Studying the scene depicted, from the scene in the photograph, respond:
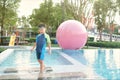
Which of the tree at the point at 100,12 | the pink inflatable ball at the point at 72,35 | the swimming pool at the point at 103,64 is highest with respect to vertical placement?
the tree at the point at 100,12

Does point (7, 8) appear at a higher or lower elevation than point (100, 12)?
higher

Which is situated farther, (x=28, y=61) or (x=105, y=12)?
(x=105, y=12)

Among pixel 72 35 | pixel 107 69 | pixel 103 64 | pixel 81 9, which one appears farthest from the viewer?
pixel 81 9

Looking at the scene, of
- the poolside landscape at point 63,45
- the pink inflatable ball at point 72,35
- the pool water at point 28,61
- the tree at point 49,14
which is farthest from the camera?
the tree at point 49,14

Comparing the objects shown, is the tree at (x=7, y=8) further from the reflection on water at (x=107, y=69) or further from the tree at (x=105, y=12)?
the reflection on water at (x=107, y=69)

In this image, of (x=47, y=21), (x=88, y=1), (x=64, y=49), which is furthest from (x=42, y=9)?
(x=64, y=49)

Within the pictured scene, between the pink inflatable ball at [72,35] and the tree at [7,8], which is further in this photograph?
the tree at [7,8]

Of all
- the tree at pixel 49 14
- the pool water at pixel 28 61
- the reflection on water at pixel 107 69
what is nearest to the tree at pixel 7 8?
the tree at pixel 49 14

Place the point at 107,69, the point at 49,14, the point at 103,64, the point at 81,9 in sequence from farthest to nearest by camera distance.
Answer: the point at 49,14
the point at 81,9
the point at 103,64
the point at 107,69

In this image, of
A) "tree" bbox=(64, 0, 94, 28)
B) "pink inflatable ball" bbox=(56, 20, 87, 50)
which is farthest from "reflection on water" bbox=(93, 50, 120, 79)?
"tree" bbox=(64, 0, 94, 28)

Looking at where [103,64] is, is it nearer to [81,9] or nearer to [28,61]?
[28,61]

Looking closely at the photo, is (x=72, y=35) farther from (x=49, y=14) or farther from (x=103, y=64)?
(x=49, y=14)

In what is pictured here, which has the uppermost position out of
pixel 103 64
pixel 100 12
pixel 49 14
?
pixel 49 14

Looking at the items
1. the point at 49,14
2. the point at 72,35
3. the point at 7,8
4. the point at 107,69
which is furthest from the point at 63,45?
the point at 49,14
